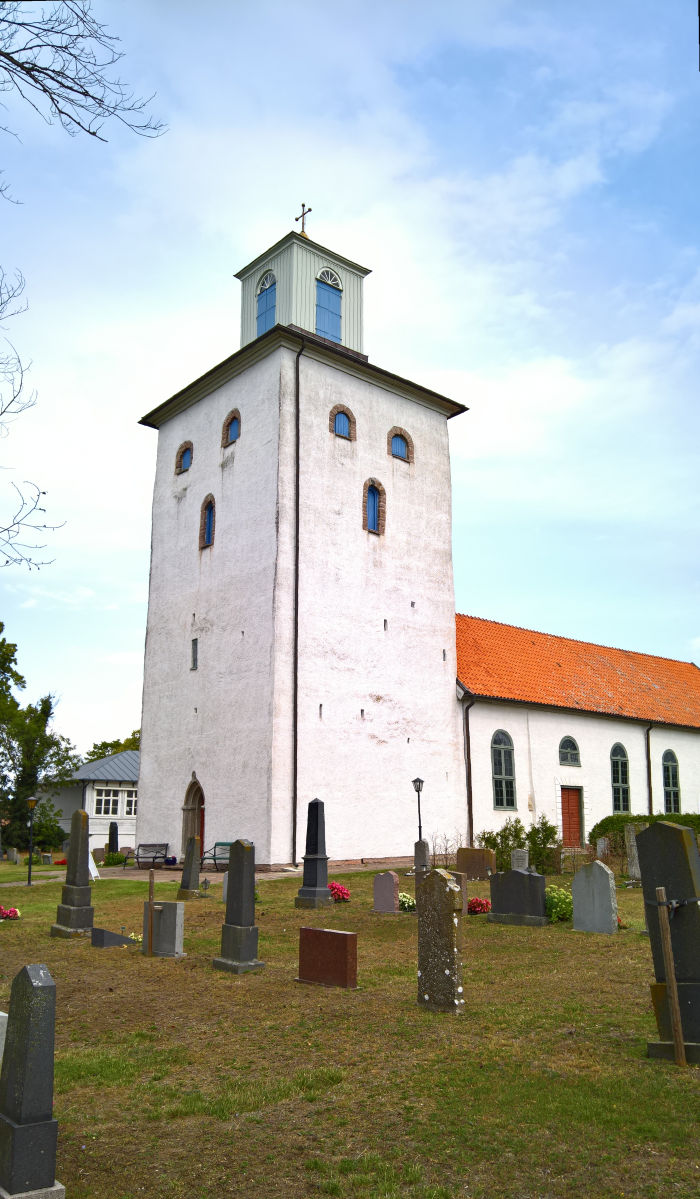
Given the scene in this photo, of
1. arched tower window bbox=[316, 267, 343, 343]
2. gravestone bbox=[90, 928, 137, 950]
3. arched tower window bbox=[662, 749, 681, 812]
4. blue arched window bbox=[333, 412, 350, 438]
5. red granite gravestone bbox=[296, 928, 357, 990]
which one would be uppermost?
arched tower window bbox=[316, 267, 343, 343]

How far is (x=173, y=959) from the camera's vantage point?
10.8m

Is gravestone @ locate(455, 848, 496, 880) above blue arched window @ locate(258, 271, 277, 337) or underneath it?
underneath

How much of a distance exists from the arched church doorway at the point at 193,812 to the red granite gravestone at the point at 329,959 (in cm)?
1608

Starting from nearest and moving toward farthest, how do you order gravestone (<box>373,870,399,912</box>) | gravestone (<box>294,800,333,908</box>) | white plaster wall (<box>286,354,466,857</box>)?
gravestone (<box>373,870,399,912</box>) → gravestone (<box>294,800,333,908</box>) → white plaster wall (<box>286,354,466,857</box>)

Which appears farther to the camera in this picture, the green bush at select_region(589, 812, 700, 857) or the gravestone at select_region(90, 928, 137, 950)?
the green bush at select_region(589, 812, 700, 857)

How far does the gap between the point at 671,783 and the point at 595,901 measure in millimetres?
24245

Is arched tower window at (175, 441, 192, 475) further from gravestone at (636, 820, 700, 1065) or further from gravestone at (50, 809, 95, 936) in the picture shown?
gravestone at (636, 820, 700, 1065)

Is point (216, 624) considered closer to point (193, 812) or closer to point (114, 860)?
point (193, 812)

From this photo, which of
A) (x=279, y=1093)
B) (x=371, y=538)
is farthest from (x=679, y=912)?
(x=371, y=538)

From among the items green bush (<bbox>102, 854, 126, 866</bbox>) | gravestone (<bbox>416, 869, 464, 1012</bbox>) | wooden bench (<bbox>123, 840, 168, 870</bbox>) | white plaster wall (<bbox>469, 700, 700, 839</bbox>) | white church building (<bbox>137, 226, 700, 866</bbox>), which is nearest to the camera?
gravestone (<bbox>416, 869, 464, 1012</bbox>)

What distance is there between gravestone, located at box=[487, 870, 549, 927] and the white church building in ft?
29.9

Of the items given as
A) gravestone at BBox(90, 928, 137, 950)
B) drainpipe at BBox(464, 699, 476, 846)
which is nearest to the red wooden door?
drainpipe at BBox(464, 699, 476, 846)

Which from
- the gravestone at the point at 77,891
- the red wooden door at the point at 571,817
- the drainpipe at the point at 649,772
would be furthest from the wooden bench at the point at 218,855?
the drainpipe at the point at 649,772

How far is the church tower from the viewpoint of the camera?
907 inches
